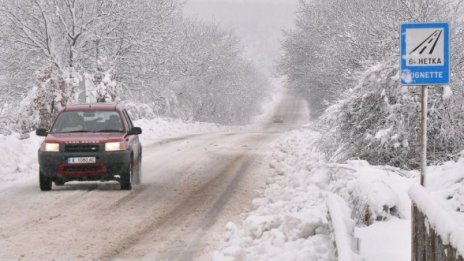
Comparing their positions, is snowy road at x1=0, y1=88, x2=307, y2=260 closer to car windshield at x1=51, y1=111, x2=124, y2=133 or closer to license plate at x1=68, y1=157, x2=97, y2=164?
license plate at x1=68, y1=157, x2=97, y2=164

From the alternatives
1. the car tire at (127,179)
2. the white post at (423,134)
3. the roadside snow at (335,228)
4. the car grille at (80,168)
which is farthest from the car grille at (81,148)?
the white post at (423,134)

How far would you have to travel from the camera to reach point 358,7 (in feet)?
103

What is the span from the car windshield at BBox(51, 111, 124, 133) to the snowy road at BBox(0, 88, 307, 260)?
1.16 metres

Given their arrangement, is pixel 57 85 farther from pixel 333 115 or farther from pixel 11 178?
pixel 333 115

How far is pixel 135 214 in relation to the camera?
9188 millimetres

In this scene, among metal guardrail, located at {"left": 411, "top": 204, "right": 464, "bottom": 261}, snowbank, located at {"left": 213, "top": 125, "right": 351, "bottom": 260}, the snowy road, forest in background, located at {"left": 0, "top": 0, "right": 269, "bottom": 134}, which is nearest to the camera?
metal guardrail, located at {"left": 411, "top": 204, "right": 464, "bottom": 261}

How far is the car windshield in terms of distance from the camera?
1181 centimetres

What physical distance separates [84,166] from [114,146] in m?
0.66

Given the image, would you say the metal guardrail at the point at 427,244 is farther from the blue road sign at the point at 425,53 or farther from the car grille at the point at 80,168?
the car grille at the point at 80,168

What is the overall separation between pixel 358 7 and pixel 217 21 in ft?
104

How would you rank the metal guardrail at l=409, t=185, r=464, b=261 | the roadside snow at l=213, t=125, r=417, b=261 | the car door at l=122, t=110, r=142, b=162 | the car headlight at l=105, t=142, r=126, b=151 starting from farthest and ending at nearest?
the car door at l=122, t=110, r=142, b=162, the car headlight at l=105, t=142, r=126, b=151, the roadside snow at l=213, t=125, r=417, b=261, the metal guardrail at l=409, t=185, r=464, b=261

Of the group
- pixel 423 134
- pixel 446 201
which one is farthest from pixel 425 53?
pixel 446 201

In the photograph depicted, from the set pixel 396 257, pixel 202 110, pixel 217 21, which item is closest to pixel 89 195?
pixel 396 257

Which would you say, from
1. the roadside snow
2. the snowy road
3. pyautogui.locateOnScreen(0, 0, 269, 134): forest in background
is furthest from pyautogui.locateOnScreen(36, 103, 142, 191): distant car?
pyautogui.locateOnScreen(0, 0, 269, 134): forest in background
